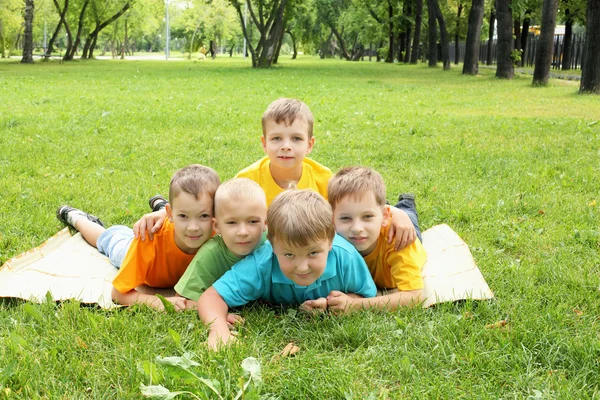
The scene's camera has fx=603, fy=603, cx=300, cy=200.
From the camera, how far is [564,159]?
26.6 feet

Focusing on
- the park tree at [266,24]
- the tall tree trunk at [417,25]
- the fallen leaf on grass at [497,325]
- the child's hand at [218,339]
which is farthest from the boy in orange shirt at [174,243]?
the tall tree trunk at [417,25]

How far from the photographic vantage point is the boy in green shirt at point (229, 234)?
3.60 metres

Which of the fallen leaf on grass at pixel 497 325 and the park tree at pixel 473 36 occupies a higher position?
the park tree at pixel 473 36

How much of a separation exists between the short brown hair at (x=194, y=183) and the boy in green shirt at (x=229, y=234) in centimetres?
14

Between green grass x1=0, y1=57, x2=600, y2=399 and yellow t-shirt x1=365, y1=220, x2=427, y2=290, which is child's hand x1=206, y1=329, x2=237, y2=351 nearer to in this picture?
green grass x1=0, y1=57, x2=600, y2=399

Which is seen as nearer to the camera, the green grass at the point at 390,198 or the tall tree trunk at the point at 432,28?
the green grass at the point at 390,198

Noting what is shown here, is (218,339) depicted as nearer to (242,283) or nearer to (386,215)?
(242,283)

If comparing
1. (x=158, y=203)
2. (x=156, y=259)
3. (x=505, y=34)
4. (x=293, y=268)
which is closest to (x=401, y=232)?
(x=293, y=268)

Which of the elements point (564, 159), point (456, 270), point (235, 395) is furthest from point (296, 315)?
point (564, 159)

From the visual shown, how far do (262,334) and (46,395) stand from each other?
3.65 ft

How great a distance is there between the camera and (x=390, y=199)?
6516 millimetres

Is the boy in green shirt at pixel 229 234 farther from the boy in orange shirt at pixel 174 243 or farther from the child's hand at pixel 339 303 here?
the child's hand at pixel 339 303

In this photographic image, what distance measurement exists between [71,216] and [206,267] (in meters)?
2.10

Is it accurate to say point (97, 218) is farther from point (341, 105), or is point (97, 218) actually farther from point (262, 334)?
point (341, 105)
